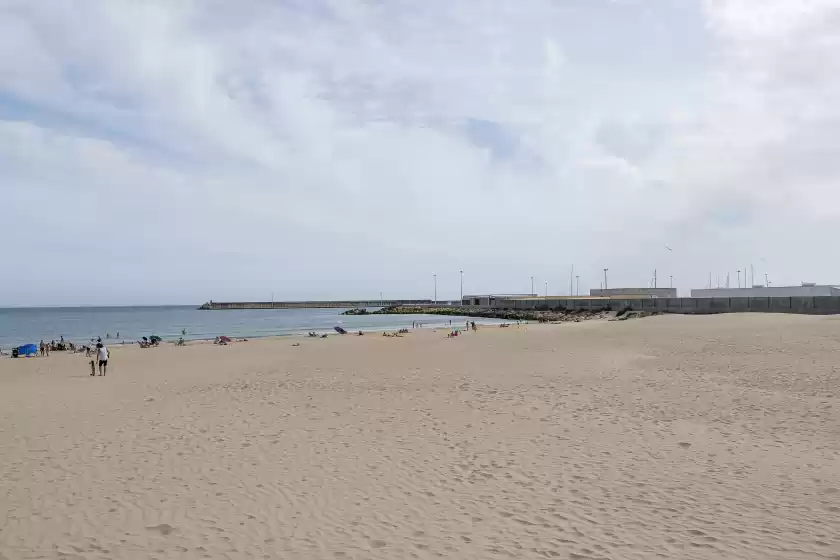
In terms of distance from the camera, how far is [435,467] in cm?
695

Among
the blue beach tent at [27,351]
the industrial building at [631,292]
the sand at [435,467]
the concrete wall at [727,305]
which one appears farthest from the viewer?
the industrial building at [631,292]

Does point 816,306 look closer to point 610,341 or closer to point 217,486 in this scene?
point 610,341

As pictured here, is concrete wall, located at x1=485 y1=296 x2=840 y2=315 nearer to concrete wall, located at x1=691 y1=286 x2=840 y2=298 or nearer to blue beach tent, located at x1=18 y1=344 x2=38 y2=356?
concrete wall, located at x1=691 y1=286 x2=840 y2=298

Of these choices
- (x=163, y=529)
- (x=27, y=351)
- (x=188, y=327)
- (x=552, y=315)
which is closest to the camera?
(x=163, y=529)

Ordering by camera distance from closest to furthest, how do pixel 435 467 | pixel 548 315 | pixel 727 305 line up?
pixel 435 467
pixel 727 305
pixel 548 315

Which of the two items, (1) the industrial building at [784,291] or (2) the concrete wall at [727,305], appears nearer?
(2) the concrete wall at [727,305]

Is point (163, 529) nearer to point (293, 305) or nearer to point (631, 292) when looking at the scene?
point (631, 292)

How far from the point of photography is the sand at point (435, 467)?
15.9 feet

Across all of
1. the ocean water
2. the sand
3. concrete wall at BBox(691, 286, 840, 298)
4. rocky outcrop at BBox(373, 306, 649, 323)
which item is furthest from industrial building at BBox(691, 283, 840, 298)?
the sand

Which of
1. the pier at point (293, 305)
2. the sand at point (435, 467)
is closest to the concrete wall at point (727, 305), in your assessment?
the sand at point (435, 467)

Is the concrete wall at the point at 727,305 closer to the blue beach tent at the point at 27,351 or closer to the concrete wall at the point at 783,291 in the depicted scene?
the concrete wall at the point at 783,291

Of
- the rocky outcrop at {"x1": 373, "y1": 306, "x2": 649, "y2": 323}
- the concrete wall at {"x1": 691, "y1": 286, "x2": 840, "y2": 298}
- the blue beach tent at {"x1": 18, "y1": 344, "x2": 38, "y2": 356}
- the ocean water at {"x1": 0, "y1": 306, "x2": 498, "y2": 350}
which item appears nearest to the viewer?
the blue beach tent at {"x1": 18, "y1": 344, "x2": 38, "y2": 356}

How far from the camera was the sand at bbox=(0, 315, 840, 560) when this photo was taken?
15.9 feet

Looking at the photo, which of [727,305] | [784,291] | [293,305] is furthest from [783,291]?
[293,305]
